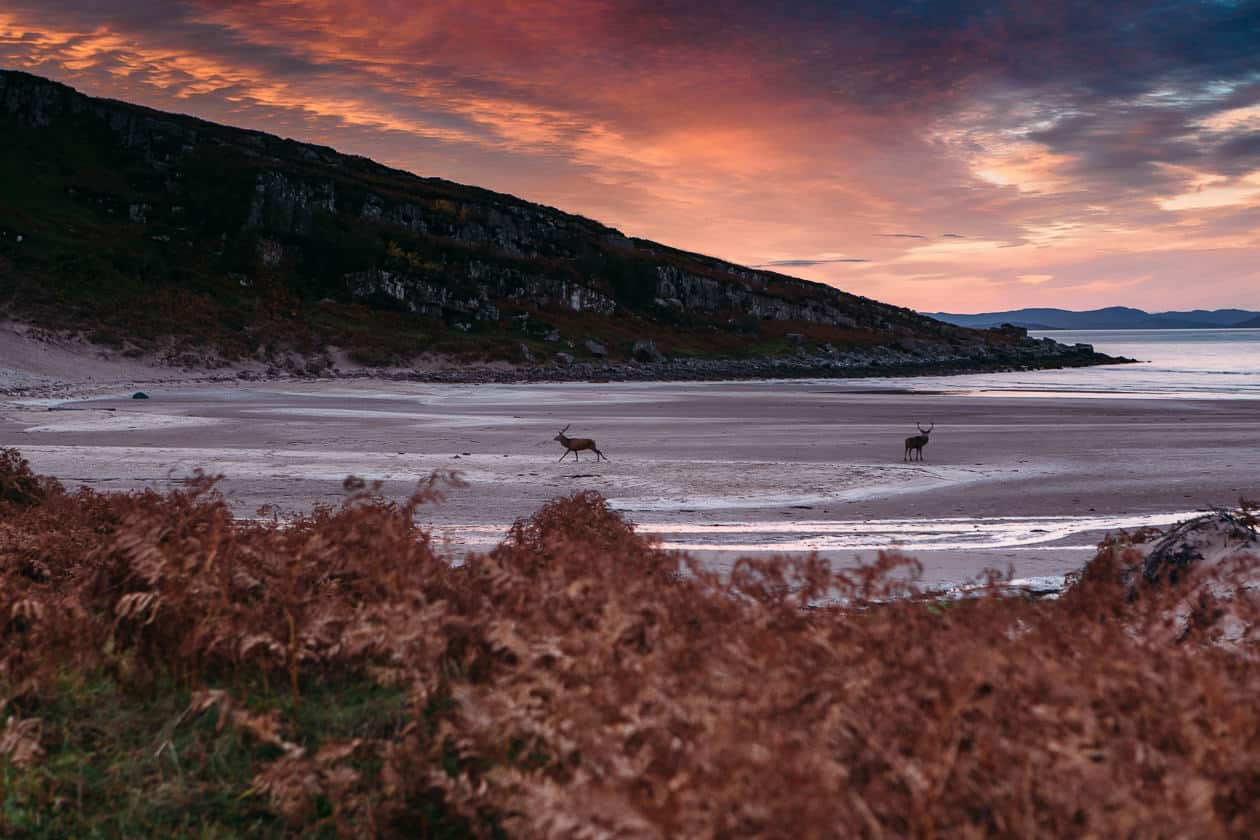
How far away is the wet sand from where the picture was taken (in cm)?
1164

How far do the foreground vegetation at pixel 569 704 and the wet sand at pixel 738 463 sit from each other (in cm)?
101

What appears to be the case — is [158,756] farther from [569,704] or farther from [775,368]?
[775,368]

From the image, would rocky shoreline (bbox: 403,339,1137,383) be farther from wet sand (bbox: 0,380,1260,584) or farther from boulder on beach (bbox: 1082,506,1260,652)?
boulder on beach (bbox: 1082,506,1260,652)

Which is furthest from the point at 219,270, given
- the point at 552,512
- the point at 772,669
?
the point at 772,669

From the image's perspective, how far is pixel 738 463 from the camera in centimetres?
1777

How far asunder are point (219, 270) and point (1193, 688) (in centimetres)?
6528

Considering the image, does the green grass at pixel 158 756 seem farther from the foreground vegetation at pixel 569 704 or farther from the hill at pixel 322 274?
the hill at pixel 322 274

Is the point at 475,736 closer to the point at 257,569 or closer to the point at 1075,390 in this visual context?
the point at 257,569

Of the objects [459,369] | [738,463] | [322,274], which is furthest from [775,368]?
[738,463]

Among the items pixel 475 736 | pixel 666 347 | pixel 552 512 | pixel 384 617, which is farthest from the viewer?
pixel 666 347

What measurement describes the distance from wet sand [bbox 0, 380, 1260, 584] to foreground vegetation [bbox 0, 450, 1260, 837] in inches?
39.6

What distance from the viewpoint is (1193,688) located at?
9.97ft

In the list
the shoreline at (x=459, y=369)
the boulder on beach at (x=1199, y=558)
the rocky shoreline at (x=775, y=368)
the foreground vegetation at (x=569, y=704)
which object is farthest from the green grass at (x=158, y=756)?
the rocky shoreline at (x=775, y=368)

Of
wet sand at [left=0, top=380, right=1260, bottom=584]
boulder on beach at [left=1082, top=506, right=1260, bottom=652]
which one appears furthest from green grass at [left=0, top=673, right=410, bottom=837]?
boulder on beach at [left=1082, top=506, right=1260, bottom=652]
